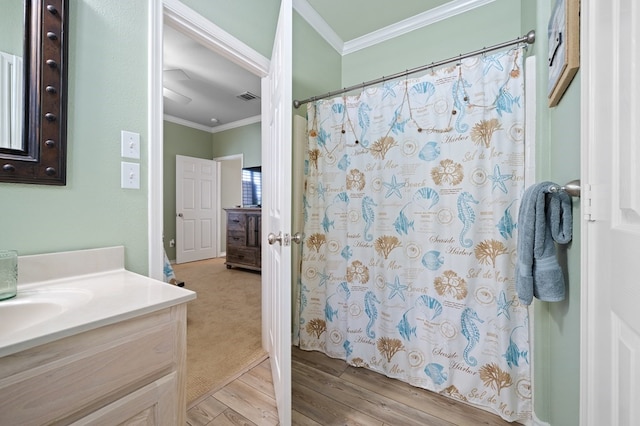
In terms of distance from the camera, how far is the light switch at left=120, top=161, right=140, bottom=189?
103 centimetres

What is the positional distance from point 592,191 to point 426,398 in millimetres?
1326

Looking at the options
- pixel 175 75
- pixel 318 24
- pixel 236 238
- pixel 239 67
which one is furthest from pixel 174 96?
pixel 318 24

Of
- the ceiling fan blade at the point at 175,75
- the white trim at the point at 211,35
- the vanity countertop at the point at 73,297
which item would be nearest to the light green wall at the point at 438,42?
the white trim at the point at 211,35

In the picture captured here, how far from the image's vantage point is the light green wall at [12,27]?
785mm

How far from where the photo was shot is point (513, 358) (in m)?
1.25

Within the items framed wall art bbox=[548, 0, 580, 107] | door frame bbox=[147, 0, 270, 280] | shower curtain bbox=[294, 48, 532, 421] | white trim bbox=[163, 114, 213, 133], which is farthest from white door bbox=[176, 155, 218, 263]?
framed wall art bbox=[548, 0, 580, 107]

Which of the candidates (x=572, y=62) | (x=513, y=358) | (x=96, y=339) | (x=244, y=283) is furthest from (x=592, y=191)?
(x=244, y=283)

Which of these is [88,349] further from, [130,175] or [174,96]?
[174,96]

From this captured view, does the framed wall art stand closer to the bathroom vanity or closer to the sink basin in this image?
the bathroom vanity

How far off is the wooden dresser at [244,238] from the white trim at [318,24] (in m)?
2.36

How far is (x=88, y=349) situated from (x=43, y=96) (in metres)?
0.85

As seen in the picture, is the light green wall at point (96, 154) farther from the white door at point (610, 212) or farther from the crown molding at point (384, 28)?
the white door at point (610, 212)

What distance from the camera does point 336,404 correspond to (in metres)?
1.34

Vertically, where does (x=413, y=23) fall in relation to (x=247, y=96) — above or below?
below
